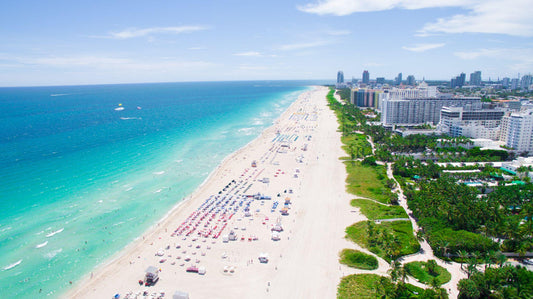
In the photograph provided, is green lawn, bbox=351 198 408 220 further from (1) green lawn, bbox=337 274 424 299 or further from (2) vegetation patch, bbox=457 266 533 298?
(2) vegetation patch, bbox=457 266 533 298

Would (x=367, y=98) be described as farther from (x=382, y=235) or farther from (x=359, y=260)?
(x=359, y=260)

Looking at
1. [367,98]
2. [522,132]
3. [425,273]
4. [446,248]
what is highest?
[367,98]

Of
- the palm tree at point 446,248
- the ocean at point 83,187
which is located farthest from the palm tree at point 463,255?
the ocean at point 83,187

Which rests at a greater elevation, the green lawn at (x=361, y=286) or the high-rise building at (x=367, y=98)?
the high-rise building at (x=367, y=98)

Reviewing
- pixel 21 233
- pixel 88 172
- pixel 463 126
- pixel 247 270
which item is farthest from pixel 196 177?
pixel 463 126

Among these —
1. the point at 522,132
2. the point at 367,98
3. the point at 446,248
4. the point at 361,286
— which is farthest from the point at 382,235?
the point at 367,98

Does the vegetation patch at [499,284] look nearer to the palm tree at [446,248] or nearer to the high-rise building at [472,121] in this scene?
the palm tree at [446,248]

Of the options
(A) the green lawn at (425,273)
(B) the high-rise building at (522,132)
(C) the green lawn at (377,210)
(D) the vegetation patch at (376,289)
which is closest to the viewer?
(D) the vegetation patch at (376,289)

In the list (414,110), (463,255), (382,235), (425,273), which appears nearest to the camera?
(425,273)
